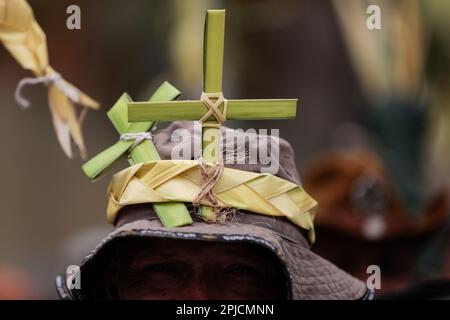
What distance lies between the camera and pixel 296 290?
169 centimetres

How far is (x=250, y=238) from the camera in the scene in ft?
5.38

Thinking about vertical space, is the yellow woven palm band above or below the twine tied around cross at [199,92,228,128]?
below

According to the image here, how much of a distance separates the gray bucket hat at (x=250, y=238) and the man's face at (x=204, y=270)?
1.3 inches

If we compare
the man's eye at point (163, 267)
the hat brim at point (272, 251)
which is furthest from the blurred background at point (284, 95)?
the man's eye at point (163, 267)

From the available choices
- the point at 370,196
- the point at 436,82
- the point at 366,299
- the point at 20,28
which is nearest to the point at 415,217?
the point at 370,196

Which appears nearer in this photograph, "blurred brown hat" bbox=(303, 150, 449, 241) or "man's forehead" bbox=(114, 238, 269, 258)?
"man's forehead" bbox=(114, 238, 269, 258)

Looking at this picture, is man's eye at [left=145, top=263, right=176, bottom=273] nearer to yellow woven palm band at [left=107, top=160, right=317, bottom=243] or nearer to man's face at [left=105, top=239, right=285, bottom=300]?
man's face at [left=105, top=239, right=285, bottom=300]

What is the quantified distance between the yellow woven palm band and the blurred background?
2029mm

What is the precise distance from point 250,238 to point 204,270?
0.12 m

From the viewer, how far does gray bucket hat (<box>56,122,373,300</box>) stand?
1643 millimetres

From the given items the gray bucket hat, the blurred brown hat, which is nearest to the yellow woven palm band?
the gray bucket hat

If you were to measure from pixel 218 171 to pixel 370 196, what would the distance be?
225 centimetres

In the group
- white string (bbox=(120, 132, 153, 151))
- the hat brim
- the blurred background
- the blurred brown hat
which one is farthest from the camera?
the blurred background

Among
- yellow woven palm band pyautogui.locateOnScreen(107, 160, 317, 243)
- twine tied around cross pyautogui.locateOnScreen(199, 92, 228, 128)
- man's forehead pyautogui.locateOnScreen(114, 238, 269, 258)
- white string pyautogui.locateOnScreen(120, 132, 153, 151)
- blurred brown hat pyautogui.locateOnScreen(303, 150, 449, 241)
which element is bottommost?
blurred brown hat pyautogui.locateOnScreen(303, 150, 449, 241)
